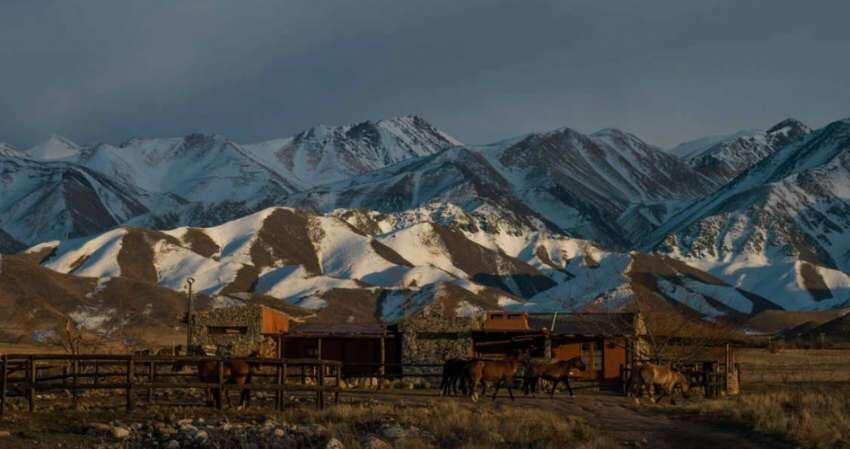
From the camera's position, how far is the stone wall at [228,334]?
5753 cm

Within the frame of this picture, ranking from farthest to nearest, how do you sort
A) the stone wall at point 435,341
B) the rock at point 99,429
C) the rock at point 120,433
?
the stone wall at point 435,341
the rock at point 99,429
the rock at point 120,433

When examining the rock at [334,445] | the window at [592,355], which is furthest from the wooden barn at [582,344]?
the rock at [334,445]

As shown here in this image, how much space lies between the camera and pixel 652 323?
74250 mm

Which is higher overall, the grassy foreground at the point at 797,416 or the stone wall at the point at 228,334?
the stone wall at the point at 228,334

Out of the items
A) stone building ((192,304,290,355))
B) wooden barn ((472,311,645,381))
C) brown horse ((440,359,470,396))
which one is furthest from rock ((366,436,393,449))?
stone building ((192,304,290,355))

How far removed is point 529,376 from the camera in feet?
131

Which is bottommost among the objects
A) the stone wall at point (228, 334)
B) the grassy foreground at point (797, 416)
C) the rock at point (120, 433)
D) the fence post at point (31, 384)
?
the rock at point (120, 433)

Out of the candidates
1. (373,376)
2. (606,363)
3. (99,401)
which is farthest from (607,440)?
(606,363)

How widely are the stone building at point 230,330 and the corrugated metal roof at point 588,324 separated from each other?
A: 1378cm

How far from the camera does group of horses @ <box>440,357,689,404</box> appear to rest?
3803 centimetres

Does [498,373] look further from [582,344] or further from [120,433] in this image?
[582,344]

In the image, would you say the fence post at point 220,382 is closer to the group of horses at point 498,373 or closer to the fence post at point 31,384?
the fence post at point 31,384

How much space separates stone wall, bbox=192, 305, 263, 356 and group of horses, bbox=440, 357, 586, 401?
1725cm

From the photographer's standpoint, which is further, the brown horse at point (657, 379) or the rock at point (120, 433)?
the brown horse at point (657, 379)
